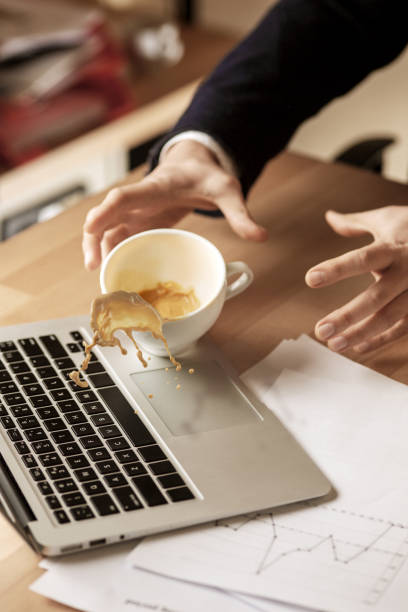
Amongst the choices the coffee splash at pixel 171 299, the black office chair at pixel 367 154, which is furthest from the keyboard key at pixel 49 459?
the black office chair at pixel 367 154

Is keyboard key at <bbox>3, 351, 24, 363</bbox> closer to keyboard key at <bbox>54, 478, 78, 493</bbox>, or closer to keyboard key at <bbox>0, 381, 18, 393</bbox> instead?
keyboard key at <bbox>0, 381, 18, 393</bbox>

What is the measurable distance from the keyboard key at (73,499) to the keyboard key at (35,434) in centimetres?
7

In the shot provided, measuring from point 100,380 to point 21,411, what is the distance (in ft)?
0.29

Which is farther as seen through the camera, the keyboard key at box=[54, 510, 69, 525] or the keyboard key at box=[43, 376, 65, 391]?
the keyboard key at box=[43, 376, 65, 391]

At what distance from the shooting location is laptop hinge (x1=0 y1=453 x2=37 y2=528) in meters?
0.58

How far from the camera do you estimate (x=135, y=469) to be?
2.07ft

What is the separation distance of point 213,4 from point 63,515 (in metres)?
2.07

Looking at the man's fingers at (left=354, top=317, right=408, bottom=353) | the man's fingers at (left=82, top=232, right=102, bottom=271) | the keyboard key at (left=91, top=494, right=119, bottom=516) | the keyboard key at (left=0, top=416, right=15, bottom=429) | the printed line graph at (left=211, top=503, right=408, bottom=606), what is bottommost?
the man's fingers at (left=354, top=317, right=408, bottom=353)

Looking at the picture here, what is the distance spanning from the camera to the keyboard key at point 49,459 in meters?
0.63

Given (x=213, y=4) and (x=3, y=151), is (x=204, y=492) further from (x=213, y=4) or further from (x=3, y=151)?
(x=213, y=4)

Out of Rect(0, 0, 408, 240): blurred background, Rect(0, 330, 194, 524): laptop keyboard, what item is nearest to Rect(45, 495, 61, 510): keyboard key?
Rect(0, 330, 194, 524): laptop keyboard

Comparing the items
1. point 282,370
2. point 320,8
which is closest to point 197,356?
point 282,370

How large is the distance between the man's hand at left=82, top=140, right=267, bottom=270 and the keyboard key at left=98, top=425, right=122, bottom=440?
0.25 m

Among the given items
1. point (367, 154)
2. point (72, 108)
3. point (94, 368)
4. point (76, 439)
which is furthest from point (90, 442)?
point (72, 108)
